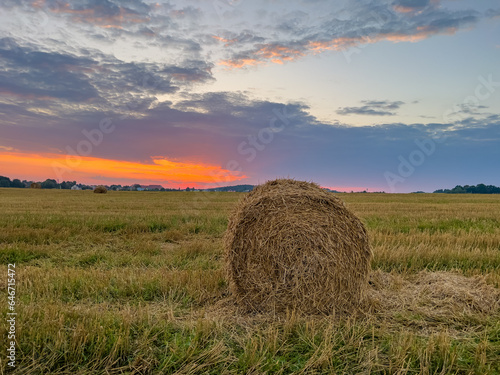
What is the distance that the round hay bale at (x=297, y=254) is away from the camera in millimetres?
5090

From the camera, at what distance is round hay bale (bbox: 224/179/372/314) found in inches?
200

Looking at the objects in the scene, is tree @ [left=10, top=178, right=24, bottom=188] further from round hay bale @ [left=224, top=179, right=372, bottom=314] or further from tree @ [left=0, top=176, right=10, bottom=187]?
round hay bale @ [left=224, top=179, right=372, bottom=314]

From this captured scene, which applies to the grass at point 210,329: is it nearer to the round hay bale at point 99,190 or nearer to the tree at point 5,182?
the round hay bale at point 99,190

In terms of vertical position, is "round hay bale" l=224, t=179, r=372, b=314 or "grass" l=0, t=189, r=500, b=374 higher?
"round hay bale" l=224, t=179, r=372, b=314

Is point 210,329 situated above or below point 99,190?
below

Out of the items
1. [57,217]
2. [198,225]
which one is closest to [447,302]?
[198,225]

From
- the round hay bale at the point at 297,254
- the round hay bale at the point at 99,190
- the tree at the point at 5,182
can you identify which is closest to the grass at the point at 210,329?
the round hay bale at the point at 297,254

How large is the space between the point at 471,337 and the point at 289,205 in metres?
2.71

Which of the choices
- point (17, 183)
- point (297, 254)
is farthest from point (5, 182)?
point (297, 254)

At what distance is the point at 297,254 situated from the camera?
17.1 ft

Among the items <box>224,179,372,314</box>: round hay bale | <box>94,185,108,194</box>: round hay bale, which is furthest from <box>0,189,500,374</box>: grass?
<box>94,185,108,194</box>: round hay bale

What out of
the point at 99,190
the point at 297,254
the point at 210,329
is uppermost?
the point at 99,190

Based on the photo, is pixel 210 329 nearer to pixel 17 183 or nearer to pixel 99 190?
pixel 99 190

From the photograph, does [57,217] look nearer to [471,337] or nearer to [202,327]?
[202,327]
